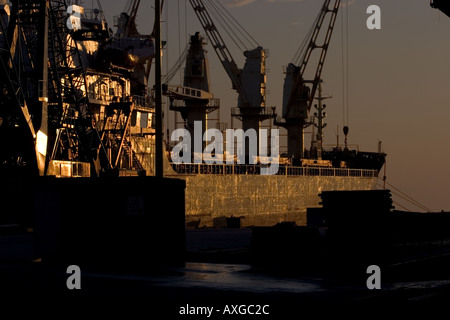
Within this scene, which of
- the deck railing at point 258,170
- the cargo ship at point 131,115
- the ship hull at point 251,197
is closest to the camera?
the cargo ship at point 131,115

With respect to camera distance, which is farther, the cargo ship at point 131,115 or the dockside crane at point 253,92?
the dockside crane at point 253,92

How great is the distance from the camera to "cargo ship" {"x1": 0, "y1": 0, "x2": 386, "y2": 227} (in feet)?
174

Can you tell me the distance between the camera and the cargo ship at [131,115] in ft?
174

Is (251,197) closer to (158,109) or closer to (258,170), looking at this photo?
(258,170)

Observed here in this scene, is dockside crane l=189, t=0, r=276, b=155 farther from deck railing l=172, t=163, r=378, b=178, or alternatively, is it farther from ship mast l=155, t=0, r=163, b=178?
ship mast l=155, t=0, r=163, b=178

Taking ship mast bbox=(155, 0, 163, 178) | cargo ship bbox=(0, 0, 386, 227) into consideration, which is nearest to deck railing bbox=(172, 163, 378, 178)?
cargo ship bbox=(0, 0, 386, 227)

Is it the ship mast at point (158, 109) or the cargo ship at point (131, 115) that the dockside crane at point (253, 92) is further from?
the ship mast at point (158, 109)

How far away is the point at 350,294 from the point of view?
18578mm

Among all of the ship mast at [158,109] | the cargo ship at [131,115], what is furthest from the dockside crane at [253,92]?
the ship mast at [158,109]

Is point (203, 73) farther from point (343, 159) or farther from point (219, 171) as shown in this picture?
point (343, 159)

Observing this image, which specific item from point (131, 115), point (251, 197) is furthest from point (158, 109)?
point (251, 197)
